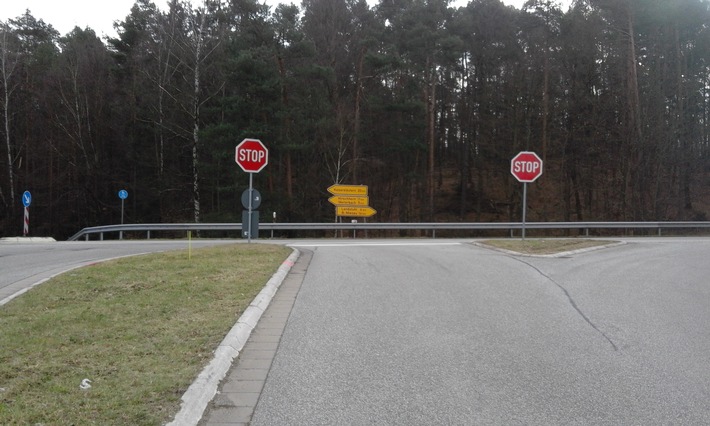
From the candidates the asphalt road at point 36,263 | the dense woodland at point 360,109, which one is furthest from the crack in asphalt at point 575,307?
the dense woodland at point 360,109

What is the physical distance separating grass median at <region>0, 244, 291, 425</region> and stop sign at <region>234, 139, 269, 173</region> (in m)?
5.35

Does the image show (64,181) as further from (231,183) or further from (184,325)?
(184,325)

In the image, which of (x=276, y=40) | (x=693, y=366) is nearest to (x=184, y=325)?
(x=693, y=366)

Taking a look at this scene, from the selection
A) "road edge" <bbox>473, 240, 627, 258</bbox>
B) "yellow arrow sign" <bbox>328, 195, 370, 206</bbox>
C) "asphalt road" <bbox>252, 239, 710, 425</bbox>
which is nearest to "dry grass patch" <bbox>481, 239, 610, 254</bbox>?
"road edge" <bbox>473, 240, 627, 258</bbox>

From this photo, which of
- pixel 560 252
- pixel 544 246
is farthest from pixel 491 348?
pixel 544 246

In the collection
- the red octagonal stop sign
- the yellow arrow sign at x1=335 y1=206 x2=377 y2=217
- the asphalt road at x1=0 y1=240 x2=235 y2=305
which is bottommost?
the asphalt road at x1=0 y1=240 x2=235 y2=305

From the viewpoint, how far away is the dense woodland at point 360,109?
34.2 m

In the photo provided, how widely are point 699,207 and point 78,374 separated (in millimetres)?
46668

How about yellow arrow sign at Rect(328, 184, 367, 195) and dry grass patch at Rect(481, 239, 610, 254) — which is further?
yellow arrow sign at Rect(328, 184, 367, 195)

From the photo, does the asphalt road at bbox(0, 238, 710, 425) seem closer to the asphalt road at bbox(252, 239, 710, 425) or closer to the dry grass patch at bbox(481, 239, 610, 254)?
the asphalt road at bbox(252, 239, 710, 425)

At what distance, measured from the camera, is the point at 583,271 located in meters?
12.2

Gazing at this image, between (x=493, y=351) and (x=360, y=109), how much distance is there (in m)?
34.1

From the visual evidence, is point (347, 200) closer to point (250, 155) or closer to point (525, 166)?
point (525, 166)

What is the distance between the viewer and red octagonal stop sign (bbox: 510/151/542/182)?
59.3 feet
